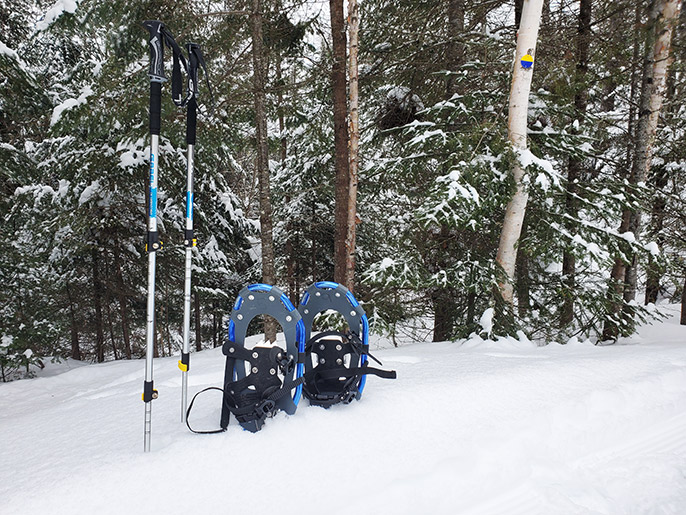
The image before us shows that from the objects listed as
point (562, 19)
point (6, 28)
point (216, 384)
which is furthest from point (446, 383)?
point (6, 28)

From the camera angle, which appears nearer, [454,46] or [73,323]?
[454,46]

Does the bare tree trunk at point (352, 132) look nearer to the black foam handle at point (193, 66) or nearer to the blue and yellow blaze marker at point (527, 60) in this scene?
the blue and yellow blaze marker at point (527, 60)

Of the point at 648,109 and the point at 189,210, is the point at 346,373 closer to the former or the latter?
the point at 189,210

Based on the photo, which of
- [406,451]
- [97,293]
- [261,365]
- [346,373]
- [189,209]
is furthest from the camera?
[97,293]

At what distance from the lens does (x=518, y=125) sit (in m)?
5.23

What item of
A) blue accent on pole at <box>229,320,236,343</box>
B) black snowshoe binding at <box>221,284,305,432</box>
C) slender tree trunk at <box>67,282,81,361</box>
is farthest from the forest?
blue accent on pole at <box>229,320,236,343</box>

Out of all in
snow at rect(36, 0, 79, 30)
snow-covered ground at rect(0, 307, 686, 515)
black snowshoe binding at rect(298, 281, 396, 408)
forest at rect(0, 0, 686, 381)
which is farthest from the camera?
snow at rect(36, 0, 79, 30)

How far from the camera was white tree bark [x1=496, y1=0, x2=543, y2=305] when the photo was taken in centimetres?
496

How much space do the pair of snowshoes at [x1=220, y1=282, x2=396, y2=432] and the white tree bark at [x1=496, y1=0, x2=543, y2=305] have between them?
304cm

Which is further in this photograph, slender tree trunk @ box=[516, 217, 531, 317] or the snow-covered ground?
slender tree trunk @ box=[516, 217, 531, 317]

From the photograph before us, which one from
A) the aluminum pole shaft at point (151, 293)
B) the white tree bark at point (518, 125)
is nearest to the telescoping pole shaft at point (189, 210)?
the aluminum pole shaft at point (151, 293)

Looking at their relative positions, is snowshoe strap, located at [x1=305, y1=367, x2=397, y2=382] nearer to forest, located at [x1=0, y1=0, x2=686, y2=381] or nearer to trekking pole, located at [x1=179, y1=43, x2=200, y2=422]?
trekking pole, located at [x1=179, y1=43, x2=200, y2=422]

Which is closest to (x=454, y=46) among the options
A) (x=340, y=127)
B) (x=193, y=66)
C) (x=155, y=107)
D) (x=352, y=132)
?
(x=340, y=127)

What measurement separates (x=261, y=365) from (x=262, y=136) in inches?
175
